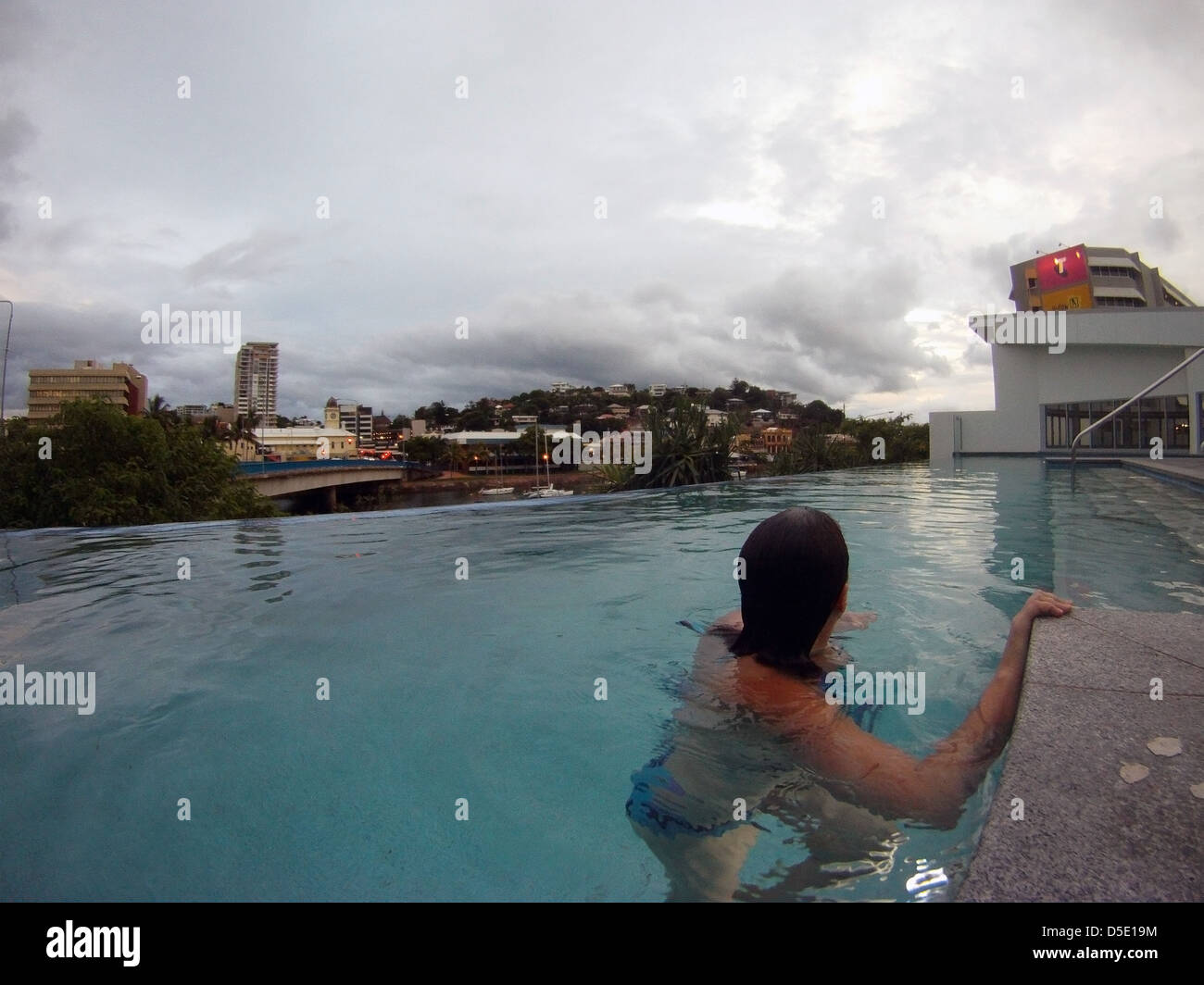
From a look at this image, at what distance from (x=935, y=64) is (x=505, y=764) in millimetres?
16396

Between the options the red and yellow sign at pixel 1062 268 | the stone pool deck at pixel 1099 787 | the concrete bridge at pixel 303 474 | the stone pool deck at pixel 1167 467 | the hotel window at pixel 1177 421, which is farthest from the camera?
the red and yellow sign at pixel 1062 268

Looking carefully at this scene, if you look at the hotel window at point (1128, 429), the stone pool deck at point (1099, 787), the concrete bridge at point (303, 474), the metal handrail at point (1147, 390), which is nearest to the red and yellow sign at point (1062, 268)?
the hotel window at point (1128, 429)

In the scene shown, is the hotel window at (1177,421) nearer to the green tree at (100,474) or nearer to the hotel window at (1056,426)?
the hotel window at (1056,426)

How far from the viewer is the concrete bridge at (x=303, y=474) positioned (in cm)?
3161

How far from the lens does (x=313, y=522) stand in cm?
898

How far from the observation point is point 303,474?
35656 millimetres

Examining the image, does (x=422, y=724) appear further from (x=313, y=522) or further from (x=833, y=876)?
(x=313, y=522)

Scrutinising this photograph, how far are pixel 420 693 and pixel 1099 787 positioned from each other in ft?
8.03

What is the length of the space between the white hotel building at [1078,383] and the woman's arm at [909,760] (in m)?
22.1

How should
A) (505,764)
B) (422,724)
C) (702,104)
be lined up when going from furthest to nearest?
(702,104) < (422,724) < (505,764)

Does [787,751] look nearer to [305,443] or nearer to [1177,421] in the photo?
[1177,421]

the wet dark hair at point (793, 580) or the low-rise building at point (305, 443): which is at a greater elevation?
the low-rise building at point (305, 443)

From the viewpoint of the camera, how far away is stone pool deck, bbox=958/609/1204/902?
1076mm
